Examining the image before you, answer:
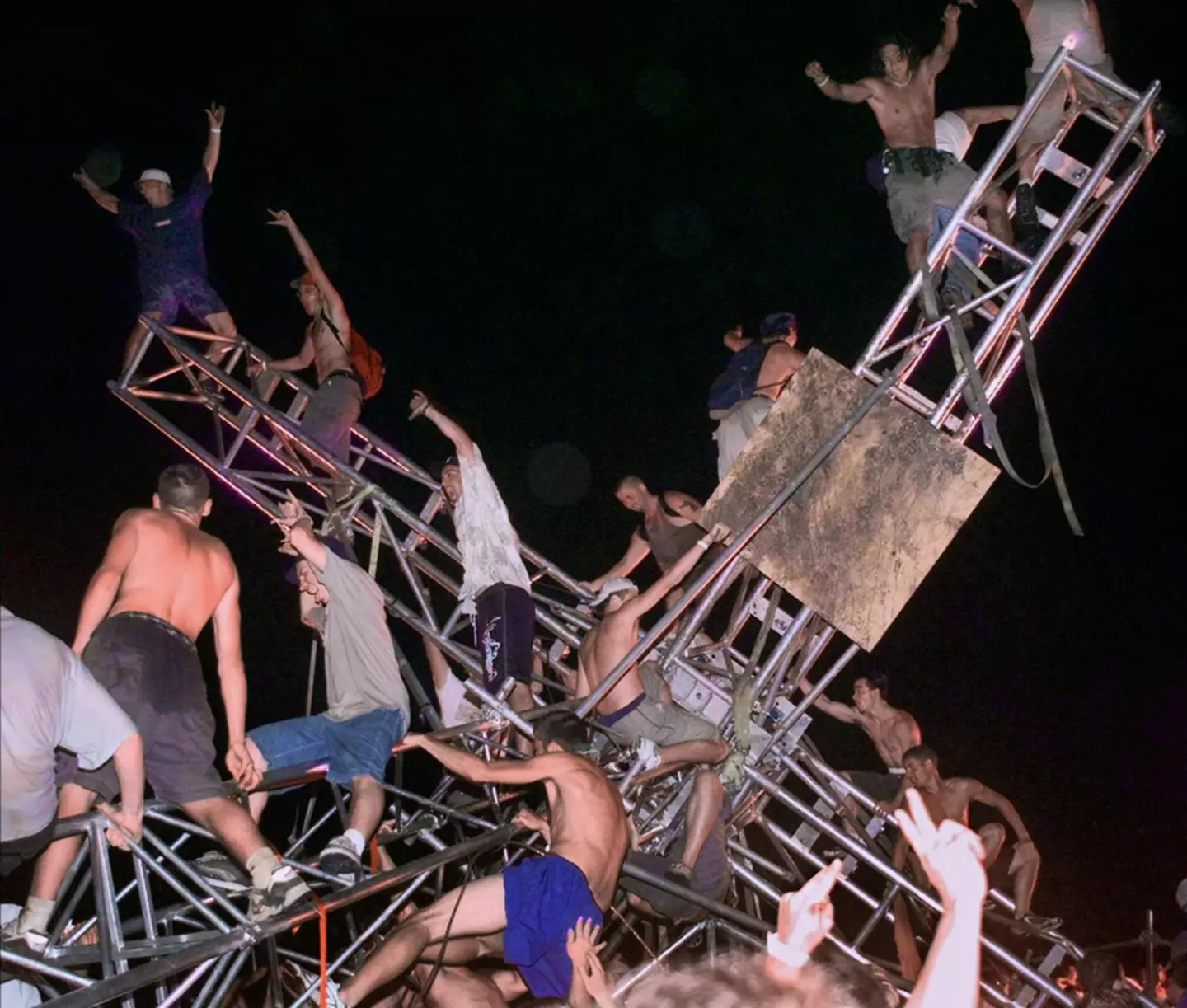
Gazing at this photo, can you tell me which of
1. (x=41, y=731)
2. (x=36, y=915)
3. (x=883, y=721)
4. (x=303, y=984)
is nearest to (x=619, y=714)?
(x=303, y=984)

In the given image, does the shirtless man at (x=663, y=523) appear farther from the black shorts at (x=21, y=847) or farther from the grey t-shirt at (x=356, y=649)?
the black shorts at (x=21, y=847)

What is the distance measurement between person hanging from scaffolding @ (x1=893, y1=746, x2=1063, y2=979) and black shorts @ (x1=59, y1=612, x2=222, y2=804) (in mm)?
4451

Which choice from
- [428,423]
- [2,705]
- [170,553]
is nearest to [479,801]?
[170,553]

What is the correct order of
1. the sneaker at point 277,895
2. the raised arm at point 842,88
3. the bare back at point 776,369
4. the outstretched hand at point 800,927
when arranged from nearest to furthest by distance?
the outstretched hand at point 800,927
the sneaker at point 277,895
the raised arm at point 842,88
the bare back at point 776,369

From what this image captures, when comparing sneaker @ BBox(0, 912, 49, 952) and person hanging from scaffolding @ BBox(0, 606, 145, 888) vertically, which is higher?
person hanging from scaffolding @ BBox(0, 606, 145, 888)

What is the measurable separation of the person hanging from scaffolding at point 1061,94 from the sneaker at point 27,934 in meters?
4.96

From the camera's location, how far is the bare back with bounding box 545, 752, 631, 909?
473cm

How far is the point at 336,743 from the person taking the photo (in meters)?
5.07

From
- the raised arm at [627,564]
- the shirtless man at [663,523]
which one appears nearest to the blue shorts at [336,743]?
the raised arm at [627,564]

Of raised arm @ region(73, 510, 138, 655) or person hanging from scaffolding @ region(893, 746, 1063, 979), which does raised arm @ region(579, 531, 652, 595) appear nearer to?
person hanging from scaffolding @ region(893, 746, 1063, 979)

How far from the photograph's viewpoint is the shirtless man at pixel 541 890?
4.50m

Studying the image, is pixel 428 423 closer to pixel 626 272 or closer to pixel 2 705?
pixel 626 272

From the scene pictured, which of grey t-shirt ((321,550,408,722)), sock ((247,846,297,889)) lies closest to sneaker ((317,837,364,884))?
sock ((247,846,297,889))

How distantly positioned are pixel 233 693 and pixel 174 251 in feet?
12.7
